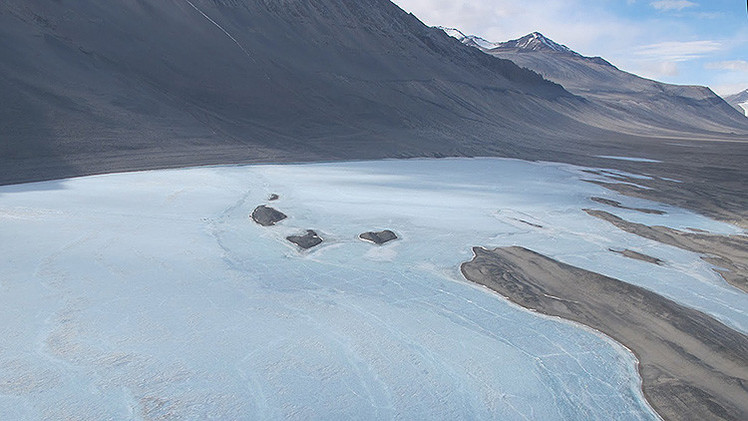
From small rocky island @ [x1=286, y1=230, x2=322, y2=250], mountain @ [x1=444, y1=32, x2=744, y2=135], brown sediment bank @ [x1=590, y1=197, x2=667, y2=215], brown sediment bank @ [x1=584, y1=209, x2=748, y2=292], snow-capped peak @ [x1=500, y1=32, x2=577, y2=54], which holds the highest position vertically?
snow-capped peak @ [x1=500, y1=32, x2=577, y2=54]

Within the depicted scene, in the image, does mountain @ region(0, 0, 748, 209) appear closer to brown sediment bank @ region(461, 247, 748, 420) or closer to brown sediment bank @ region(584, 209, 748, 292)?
brown sediment bank @ region(584, 209, 748, 292)

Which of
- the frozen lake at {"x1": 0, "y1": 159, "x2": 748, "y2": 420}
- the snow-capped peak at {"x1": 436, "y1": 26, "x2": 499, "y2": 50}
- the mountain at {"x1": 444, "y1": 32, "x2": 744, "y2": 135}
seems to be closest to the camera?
the frozen lake at {"x1": 0, "y1": 159, "x2": 748, "y2": 420}

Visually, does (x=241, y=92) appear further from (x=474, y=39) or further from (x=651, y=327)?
(x=474, y=39)

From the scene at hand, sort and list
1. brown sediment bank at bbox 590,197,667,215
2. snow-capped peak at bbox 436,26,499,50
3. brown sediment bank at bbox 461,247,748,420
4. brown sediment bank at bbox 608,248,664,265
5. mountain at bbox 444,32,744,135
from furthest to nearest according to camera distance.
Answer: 1. snow-capped peak at bbox 436,26,499,50
2. mountain at bbox 444,32,744,135
3. brown sediment bank at bbox 590,197,667,215
4. brown sediment bank at bbox 608,248,664,265
5. brown sediment bank at bbox 461,247,748,420

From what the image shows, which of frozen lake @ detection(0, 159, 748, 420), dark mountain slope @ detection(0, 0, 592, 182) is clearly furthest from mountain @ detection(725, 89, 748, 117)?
frozen lake @ detection(0, 159, 748, 420)

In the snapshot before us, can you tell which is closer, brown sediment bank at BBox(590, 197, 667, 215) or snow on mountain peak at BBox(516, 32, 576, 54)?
brown sediment bank at BBox(590, 197, 667, 215)

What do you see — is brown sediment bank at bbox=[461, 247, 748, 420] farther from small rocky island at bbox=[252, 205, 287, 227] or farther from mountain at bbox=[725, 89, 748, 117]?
mountain at bbox=[725, 89, 748, 117]

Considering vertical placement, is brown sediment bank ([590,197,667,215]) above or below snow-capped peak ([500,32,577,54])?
below
